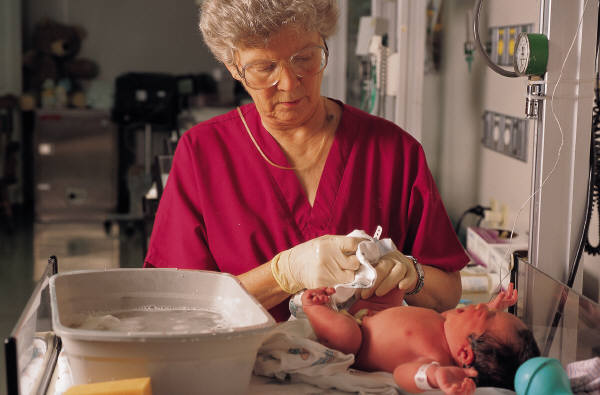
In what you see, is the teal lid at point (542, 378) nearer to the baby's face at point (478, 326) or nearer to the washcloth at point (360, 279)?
the baby's face at point (478, 326)

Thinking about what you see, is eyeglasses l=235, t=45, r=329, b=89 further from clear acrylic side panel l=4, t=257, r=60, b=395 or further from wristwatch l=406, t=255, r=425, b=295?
clear acrylic side panel l=4, t=257, r=60, b=395

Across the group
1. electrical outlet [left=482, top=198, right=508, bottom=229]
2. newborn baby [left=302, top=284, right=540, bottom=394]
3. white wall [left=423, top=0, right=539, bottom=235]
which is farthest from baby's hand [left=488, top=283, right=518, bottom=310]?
electrical outlet [left=482, top=198, right=508, bottom=229]

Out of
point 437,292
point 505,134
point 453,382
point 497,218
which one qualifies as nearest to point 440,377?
point 453,382

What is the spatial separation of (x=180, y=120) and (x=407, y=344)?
6182 mm

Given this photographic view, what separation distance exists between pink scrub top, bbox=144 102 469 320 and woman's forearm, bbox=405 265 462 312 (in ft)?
0.11

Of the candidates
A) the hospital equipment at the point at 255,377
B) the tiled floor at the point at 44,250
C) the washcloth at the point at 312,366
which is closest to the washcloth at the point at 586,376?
the hospital equipment at the point at 255,377

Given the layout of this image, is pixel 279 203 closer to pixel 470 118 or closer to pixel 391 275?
pixel 391 275

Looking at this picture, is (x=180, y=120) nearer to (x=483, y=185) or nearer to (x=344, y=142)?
(x=483, y=185)

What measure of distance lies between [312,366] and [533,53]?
2.41 ft

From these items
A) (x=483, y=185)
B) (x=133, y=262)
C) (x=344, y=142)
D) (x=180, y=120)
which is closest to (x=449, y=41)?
(x=483, y=185)

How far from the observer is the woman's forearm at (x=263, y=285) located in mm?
1379

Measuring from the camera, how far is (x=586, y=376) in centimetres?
93

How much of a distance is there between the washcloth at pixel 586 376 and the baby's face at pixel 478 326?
0.09 metres

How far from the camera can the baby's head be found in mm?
955
